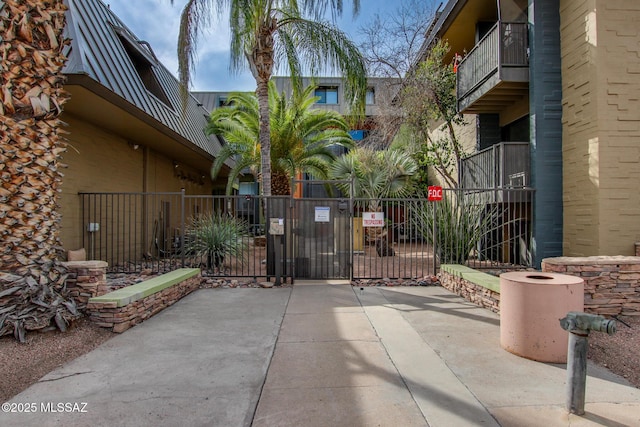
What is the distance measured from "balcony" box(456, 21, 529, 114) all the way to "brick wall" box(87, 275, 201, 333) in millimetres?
9325

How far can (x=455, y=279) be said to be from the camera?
7688mm

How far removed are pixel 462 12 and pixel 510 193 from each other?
6.42m

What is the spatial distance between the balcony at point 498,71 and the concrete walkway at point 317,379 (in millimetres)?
6693

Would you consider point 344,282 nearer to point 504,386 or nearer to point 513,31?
point 504,386

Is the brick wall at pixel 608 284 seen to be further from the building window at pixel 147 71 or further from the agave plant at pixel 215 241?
the building window at pixel 147 71

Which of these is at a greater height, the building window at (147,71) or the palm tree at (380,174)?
the building window at (147,71)

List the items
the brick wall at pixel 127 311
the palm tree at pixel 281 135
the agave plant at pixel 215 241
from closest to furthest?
the brick wall at pixel 127 311 → the agave plant at pixel 215 241 → the palm tree at pixel 281 135

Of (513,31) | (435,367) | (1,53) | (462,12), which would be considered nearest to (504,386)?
(435,367)

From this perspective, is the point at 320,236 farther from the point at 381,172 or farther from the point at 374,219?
the point at 381,172

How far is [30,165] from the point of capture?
4.85 meters

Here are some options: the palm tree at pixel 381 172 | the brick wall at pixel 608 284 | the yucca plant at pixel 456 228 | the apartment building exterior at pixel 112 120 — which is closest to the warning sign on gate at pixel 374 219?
the yucca plant at pixel 456 228

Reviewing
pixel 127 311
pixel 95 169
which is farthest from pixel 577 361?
pixel 95 169

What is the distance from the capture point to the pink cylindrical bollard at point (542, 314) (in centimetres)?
416

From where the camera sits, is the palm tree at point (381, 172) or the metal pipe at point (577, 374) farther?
the palm tree at point (381, 172)
